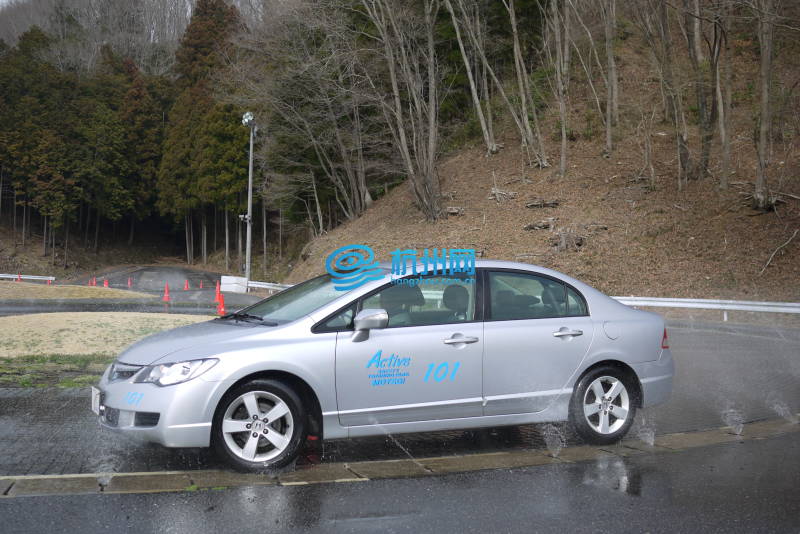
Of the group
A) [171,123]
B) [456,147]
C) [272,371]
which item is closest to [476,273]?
[272,371]

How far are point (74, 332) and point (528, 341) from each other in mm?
9198

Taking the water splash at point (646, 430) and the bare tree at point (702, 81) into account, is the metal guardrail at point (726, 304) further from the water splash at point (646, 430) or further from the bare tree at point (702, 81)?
the water splash at point (646, 430)

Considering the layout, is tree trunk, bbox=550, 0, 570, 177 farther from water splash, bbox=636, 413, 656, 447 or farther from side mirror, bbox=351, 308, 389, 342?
side mirror, bbox=351, 308, 389, 342

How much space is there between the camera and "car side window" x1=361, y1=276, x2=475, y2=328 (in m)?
5.92

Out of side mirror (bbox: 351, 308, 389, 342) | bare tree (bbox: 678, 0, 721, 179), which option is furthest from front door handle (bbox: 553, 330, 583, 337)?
bare tree (bbox: 678, 0, 721, 179)

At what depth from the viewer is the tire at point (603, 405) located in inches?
246

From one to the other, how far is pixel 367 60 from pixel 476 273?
3160cm

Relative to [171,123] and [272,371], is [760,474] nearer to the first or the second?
[272,371]

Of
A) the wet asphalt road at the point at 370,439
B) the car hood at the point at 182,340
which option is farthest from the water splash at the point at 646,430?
the car hood at the point at 182,340

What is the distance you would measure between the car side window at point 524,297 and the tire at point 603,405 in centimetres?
62

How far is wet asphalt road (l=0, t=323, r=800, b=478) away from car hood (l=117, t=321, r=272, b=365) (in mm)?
784

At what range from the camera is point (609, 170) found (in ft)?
108

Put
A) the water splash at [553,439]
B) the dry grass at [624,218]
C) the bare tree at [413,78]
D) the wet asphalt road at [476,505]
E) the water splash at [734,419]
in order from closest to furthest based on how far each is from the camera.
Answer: the wet asphalt road at [476,505] < the water splash at [553,439] < the water splash at [734,419] < the dry grass at [624,218] < the bare tree at [413,78]

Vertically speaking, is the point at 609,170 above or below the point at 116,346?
above
